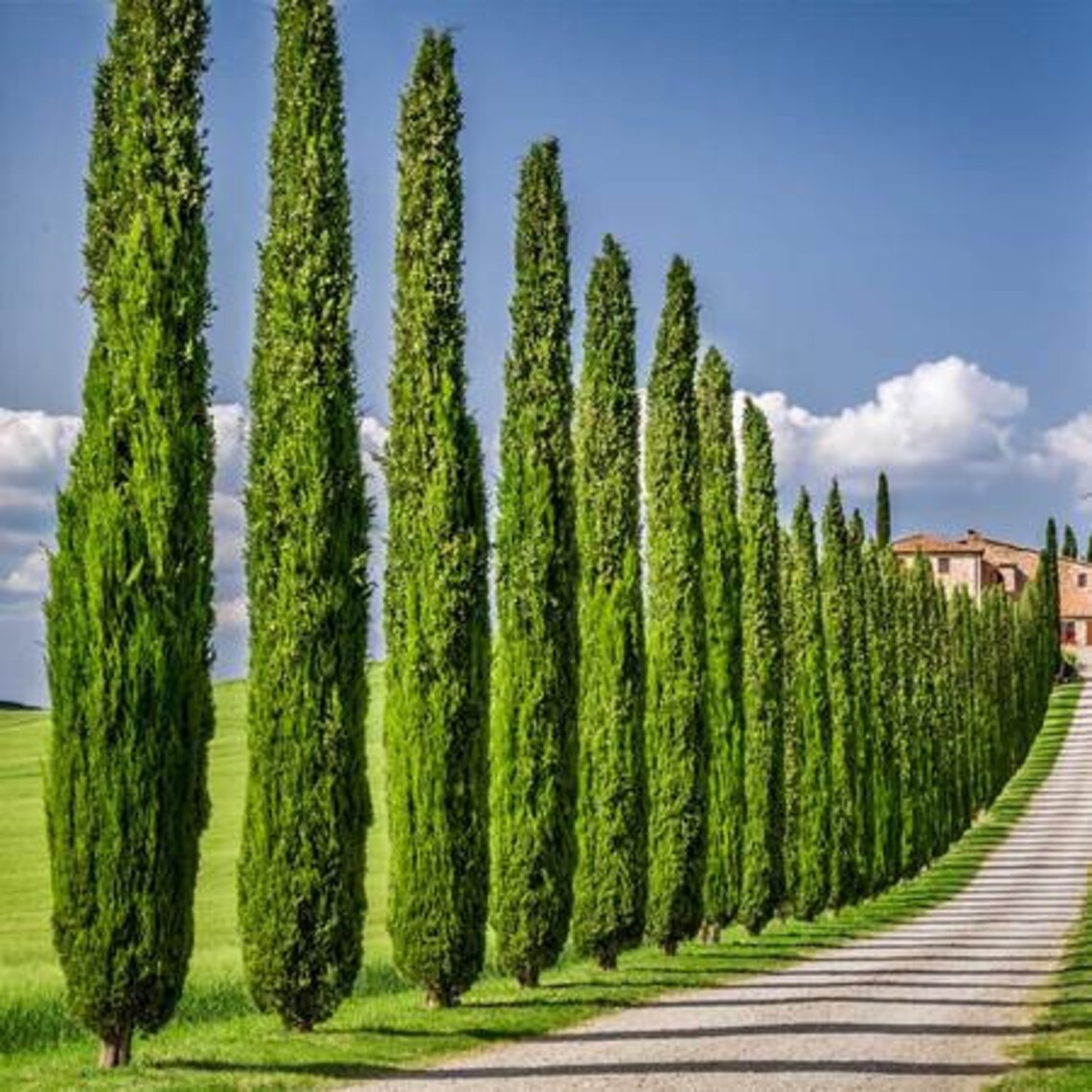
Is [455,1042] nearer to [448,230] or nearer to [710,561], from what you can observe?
[448,230]

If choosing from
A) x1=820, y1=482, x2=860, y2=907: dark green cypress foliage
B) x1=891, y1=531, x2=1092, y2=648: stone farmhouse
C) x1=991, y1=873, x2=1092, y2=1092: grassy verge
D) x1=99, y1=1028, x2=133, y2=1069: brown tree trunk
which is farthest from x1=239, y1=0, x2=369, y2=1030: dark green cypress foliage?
x1=891, y1=531, x2=1092, y2=648: stone farmhouse

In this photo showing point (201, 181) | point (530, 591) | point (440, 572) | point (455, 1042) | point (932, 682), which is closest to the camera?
point (201, 181)

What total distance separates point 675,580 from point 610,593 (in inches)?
121

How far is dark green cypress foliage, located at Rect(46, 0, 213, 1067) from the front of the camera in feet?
44.0

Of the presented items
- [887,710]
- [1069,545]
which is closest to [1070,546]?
[1069,545]

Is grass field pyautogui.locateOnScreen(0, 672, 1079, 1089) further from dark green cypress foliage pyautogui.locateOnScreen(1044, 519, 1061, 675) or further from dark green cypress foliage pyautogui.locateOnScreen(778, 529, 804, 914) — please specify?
dark green cypress foliage pyautogui.locateOnScreen(1044, 519, 1061, 675)

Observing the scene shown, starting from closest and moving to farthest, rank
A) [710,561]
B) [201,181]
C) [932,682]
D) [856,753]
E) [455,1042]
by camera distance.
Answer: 1. [201,181]
2. [455,1042]
3. [710,561]
4. [856,753]
5. [932,682]

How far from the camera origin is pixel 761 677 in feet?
116

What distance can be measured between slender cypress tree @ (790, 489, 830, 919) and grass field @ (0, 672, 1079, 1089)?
3.77ft

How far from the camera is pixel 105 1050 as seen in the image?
44.7ft

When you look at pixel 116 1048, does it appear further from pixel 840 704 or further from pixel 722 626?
pixel 840 704

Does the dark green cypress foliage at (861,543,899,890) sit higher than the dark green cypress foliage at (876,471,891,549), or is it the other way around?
the dark green cypress foliage at (876,471,891,549)

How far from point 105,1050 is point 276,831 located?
9.06ft

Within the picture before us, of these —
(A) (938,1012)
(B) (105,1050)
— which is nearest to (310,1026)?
(B) (105,1050)
